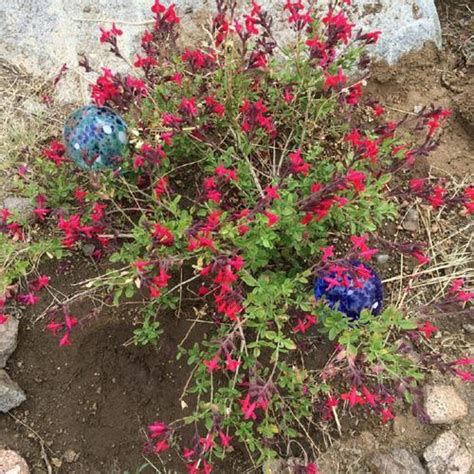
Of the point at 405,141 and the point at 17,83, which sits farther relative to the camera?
the point at 17,83

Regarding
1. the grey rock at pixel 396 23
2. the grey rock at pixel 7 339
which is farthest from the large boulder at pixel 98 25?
the grey rock at pixel 7 339

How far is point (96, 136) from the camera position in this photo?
2.43 m

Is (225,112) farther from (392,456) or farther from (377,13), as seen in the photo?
(392,456)

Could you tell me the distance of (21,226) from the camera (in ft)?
9.39

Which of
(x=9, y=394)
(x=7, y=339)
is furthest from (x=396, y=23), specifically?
(x=9, y=394)

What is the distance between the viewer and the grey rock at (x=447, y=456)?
2610mm

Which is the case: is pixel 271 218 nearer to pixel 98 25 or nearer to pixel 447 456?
pixel 447 456

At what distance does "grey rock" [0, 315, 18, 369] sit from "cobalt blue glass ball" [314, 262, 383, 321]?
1.54 m

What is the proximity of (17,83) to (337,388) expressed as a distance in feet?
8.67

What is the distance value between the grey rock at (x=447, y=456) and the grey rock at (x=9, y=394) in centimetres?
198

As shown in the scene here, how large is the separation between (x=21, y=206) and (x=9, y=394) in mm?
996

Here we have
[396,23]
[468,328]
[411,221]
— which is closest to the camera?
[468,328]

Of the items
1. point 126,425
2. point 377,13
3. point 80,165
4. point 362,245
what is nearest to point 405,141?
point 377,13

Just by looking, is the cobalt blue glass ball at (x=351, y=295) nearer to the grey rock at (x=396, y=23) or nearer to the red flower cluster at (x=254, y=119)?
the red flower cluster at (x=254, y=119)
